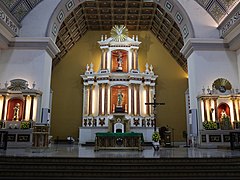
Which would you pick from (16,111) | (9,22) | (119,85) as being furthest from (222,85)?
(9,22)

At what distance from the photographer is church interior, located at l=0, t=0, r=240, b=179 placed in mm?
6020

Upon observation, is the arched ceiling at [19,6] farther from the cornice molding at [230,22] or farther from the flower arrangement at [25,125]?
the cornice molding at [230,22]

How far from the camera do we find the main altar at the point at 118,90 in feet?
44.7

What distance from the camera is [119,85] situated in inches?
593

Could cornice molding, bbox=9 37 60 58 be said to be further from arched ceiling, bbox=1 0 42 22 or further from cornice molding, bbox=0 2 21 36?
arched ceiling, bbox=1 0 42 22

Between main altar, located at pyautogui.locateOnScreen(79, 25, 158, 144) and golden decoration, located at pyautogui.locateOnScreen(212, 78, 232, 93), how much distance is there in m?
4.66

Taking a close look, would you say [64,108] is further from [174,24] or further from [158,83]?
[174,24]

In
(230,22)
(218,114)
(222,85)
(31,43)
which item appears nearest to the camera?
(230,22)

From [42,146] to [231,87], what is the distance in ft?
26.7

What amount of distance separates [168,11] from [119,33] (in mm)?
4350

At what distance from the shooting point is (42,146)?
27.3 feet

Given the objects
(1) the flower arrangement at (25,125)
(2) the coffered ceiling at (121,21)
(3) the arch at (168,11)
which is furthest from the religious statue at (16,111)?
(2) the coffered ceiling at (121,21)
